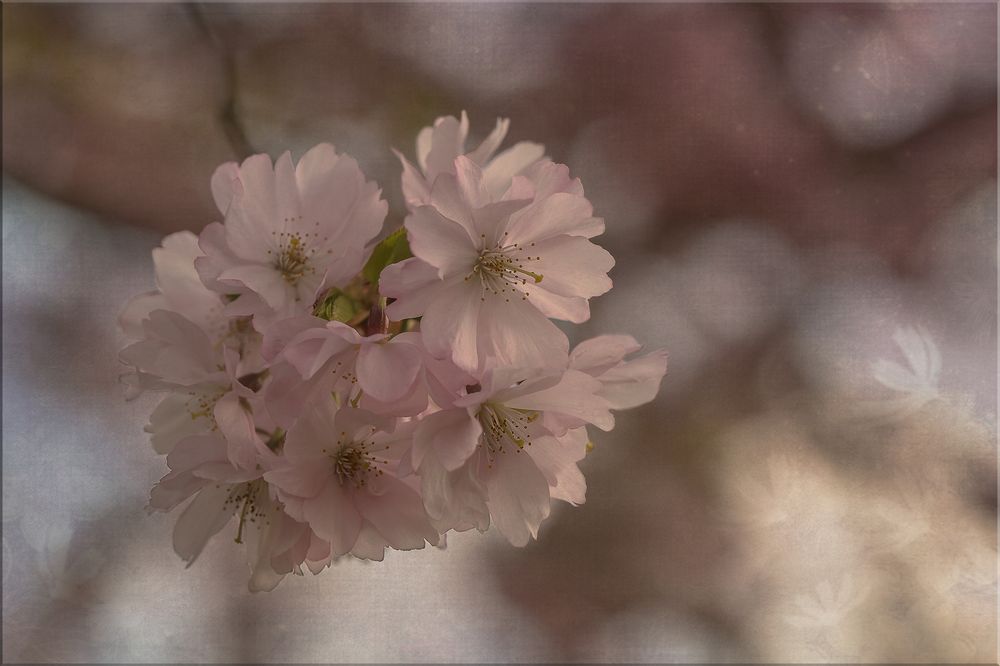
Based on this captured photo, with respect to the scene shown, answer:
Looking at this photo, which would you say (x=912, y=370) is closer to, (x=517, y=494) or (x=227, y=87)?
(x=517, y=494)

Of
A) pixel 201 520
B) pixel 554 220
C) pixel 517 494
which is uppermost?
pixel 554 220

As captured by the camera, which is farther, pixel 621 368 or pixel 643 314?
pixel 643 314

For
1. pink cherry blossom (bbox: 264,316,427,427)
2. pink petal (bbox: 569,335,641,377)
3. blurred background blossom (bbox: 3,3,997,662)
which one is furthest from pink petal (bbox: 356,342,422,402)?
blurred background blossom (bbox: 3,3,997,662)

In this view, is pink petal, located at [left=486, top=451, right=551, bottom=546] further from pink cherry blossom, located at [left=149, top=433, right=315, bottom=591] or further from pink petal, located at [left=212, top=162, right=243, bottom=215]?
pink petal, located at [left=212, top=162, right=243, bottom=215]

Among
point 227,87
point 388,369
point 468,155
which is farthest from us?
point 227,87

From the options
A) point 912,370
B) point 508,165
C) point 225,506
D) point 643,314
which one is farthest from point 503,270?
point 912,370

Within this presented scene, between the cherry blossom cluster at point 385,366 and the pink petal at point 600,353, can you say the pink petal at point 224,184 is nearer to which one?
the cherry blossom cluster at point 385,366

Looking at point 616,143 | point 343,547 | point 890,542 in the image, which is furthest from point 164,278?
point 890,542
